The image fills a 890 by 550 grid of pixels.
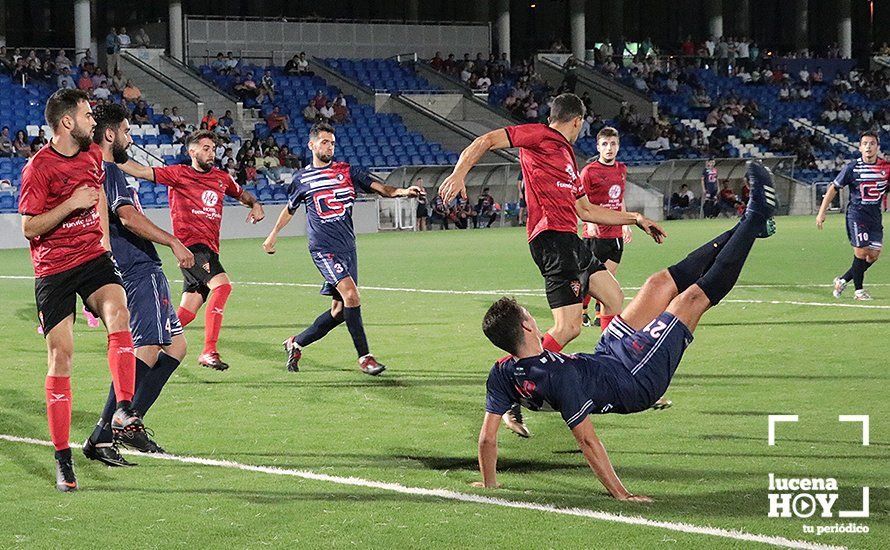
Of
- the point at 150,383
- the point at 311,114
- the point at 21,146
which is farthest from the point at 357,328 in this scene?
the point at 311,114

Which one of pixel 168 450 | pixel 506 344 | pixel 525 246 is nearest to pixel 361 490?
pixel 506 344

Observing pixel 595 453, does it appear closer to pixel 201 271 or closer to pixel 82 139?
pixel 82 139

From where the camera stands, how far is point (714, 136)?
4975 cm

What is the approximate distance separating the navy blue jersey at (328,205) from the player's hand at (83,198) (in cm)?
461

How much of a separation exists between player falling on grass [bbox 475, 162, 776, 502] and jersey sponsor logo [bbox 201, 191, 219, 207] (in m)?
5.36

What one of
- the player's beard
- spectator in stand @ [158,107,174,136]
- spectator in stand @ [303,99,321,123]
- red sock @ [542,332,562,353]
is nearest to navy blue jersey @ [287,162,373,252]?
red sock @ [542,332,562,353]

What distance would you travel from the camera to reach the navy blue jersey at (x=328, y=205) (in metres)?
11.4

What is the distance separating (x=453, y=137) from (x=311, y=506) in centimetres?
3962

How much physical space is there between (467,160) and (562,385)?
2.26 meters

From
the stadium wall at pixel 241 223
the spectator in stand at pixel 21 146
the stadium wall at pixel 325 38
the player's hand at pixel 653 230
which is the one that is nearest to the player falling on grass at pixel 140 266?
the player's hand at pixel 653 230

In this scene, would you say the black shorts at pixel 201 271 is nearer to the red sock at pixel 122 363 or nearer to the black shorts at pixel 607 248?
the red sock at pixel 122 363

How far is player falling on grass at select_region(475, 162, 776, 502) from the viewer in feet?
20.5

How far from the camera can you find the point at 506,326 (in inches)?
254

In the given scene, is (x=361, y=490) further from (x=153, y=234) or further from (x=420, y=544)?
(x=153, y=234)
